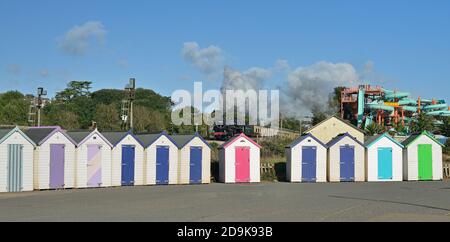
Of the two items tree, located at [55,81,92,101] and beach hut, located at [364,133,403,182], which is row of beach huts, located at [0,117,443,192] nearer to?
beach hut, located at [364,133,403,182]

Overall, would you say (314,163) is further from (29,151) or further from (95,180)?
(29,151)

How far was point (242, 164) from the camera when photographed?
32.1m

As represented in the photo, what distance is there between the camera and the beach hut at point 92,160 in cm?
2699

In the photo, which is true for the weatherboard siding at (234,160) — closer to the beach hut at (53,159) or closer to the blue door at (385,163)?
the blue door at (385,163)

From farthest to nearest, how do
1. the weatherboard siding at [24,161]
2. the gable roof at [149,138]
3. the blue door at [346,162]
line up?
the blue door at [346,162]
the gable roof at [149,138]
the weatherboard siding at [24,161]

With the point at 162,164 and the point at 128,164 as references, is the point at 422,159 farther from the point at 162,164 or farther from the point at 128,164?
the point at 128,164

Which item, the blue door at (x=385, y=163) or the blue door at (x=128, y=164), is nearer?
the blue door at (x=128, y=164)

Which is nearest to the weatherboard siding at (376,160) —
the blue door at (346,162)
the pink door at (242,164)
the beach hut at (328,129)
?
the blue door at (346,162)

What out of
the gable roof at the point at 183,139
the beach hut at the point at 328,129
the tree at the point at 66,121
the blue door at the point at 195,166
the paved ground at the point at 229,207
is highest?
the tree at the point at 66,121

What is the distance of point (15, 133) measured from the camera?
980 inches

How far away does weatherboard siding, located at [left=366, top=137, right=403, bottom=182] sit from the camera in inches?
1315

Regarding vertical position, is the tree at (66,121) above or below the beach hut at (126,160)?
above

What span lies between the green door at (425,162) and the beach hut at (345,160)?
3.65 meters

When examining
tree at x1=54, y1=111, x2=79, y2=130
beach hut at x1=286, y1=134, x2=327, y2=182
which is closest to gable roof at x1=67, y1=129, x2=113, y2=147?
beach hut at x1=286, y1=134, x2=327, y2=182
